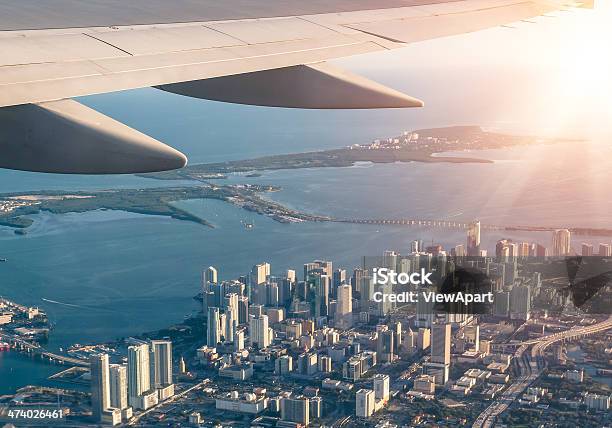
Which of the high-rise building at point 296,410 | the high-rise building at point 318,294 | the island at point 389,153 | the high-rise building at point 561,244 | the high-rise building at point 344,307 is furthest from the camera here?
the island at point 389,153

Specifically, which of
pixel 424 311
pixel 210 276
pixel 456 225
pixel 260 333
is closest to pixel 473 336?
pixel 424 311

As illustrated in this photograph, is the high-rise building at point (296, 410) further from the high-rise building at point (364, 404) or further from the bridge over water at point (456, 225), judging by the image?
the bridge over water at point (456, 225)

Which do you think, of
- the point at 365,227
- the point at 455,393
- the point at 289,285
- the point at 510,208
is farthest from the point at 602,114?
the point at 455,393

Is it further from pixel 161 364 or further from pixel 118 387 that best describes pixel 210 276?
pixel 118 387

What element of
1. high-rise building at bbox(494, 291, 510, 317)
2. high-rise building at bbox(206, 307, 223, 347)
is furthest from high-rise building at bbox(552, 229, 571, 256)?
high-rise building at bbox(206, 307, 223, 347)

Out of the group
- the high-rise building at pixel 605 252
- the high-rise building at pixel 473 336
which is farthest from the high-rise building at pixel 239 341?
the high-rise building at pixel 605 252

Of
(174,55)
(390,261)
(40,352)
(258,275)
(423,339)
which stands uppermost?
(174,55)
